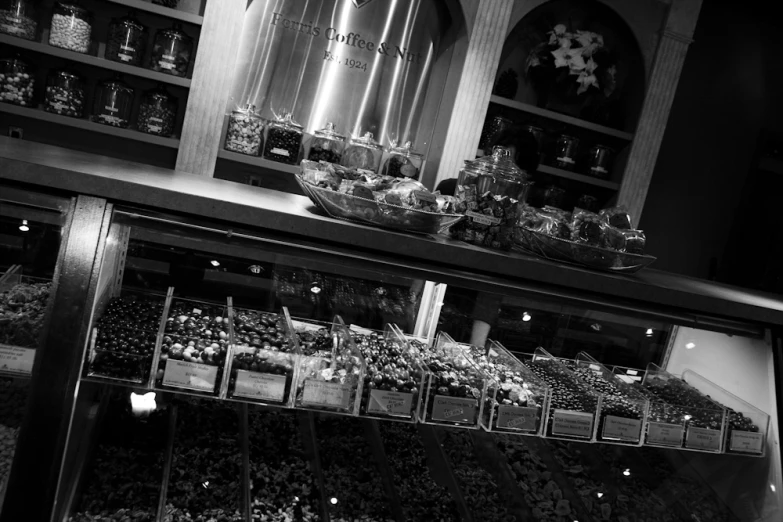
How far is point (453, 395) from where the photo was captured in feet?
5.21

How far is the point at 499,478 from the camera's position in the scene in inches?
74.5

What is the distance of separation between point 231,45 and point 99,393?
2490 millimetres

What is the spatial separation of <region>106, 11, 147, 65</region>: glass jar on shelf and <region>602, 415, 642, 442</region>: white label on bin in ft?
9.73

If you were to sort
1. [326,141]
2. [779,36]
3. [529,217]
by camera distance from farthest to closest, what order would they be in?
[779,36], [326,141], [529,217]

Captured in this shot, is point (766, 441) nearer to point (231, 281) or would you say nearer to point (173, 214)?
point (231, 281)

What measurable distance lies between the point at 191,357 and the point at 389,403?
455 mm

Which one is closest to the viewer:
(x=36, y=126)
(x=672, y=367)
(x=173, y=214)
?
(x=173, y=214)

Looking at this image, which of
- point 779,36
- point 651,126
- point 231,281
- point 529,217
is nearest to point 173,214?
point 231,281

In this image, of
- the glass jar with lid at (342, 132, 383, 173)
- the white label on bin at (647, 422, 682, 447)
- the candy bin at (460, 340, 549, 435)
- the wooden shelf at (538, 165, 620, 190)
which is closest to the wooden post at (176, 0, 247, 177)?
the glass jar with lid at (342, 132, 383, 173)

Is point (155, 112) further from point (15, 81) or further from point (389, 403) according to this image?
point (389, 403)

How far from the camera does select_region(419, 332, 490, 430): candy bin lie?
5.18 feet

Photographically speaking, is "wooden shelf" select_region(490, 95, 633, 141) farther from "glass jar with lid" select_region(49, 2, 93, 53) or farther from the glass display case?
the glass display case

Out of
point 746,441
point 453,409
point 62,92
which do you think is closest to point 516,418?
point 453,409

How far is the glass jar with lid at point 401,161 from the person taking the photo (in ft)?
13.0
